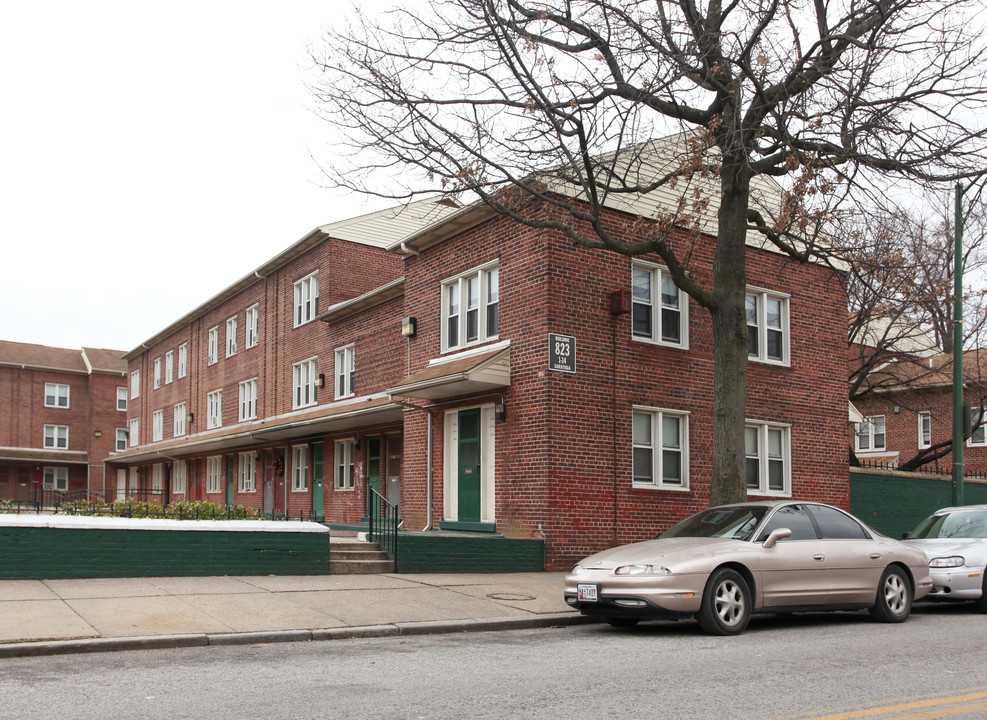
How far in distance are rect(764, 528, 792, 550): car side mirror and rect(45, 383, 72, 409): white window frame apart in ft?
194

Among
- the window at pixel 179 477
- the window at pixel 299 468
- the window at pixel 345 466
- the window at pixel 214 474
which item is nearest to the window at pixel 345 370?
the window at pixel 345 466

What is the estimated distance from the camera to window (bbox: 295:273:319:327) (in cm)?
2872

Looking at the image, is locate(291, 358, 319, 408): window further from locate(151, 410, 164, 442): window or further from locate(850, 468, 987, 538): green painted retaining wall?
locate(151, 410, 164, 442): window

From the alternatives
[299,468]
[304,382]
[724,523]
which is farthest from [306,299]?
[724,523]

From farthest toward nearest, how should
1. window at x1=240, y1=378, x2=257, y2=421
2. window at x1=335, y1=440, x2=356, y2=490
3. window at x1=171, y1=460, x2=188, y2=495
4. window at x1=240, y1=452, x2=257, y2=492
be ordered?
window at x1=171, y1=460, x2=188, y2=495 → window at x1=240, y1=378, x2=257, y2=421 → window at x1=240, y1=452, x2=257, y2=492 → window at x1=335, y1=440, x2=356, y2=490

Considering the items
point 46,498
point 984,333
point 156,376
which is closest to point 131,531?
point 984,333

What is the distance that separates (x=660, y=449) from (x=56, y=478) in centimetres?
5180

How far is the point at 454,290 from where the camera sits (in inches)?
756

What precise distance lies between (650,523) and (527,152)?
7571 mm

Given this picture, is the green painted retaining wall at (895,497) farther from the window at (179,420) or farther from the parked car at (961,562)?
the window at (179,420)

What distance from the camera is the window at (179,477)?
41.0 meters

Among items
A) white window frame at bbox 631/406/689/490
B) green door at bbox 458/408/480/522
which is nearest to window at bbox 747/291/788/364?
white window frame at bbox 631/406/689/490

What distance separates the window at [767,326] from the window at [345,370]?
35.6ft

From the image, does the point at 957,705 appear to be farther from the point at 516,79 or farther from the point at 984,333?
the point at 984,333
